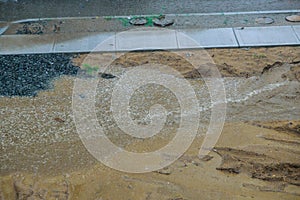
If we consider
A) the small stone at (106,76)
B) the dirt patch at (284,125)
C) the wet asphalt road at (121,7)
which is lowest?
the dirt patch at (284,125)

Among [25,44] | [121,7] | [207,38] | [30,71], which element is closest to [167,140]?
[30,71]

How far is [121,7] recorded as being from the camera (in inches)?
382

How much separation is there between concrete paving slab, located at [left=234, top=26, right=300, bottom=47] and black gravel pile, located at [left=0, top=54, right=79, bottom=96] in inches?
124

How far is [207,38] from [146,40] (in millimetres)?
1131

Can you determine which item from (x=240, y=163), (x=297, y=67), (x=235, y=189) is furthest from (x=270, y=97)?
(x=235, y=189)

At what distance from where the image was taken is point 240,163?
228 inches

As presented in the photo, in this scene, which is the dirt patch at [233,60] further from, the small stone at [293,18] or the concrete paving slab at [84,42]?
the small stone at [293,18]

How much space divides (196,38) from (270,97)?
213cm

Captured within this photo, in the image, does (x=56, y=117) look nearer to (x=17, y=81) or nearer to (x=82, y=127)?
(x=82, y=127)

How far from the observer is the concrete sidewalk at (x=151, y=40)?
8273 millimetres

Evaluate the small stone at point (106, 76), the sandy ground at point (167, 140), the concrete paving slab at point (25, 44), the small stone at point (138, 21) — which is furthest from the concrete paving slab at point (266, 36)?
the concrete paving slab at point (25, 44)

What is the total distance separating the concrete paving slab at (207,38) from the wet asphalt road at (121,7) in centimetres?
95

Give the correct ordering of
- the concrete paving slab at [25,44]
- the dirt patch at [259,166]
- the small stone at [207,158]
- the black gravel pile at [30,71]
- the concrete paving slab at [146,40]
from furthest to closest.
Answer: the concrete paving slab at [146,40]
the concrete paving slab at [25,44]
the black gravel pile at [30,71]
the small stone at [207,158]
the dirt patch at [259,166]

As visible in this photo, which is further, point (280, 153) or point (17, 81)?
point (17, 81)
